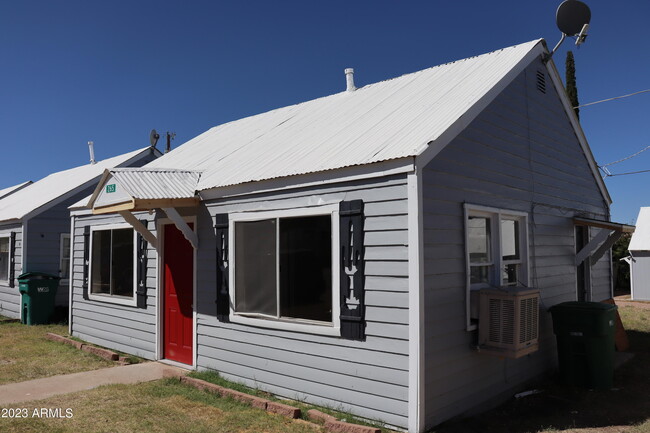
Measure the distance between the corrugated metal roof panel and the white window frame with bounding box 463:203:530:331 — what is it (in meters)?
4.11

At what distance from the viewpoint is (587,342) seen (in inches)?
285

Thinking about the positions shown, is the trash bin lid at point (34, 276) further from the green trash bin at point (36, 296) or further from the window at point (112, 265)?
the window at point (112, 265)

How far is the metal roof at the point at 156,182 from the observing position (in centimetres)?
739

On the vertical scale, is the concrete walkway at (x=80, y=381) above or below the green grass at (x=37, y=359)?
above

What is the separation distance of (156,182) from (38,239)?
30.6 ft

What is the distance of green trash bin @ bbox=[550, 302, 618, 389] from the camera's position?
7172mm

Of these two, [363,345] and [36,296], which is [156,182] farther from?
[36,296]

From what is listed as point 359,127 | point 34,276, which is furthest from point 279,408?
point 34,276

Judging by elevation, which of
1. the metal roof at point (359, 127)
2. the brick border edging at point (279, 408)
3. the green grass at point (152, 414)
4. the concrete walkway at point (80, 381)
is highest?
the metal roof at point (359, 127)

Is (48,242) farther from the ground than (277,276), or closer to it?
farther from the ground

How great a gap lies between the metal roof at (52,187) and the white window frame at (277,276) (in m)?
10.3

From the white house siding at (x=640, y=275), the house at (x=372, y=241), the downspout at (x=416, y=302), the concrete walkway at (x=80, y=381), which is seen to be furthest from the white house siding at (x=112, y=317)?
the white house siding at (x=640, y=275)

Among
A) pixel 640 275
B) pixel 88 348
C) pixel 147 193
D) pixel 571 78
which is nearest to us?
pixel 147 193

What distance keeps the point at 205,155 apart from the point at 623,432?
25.5ft
